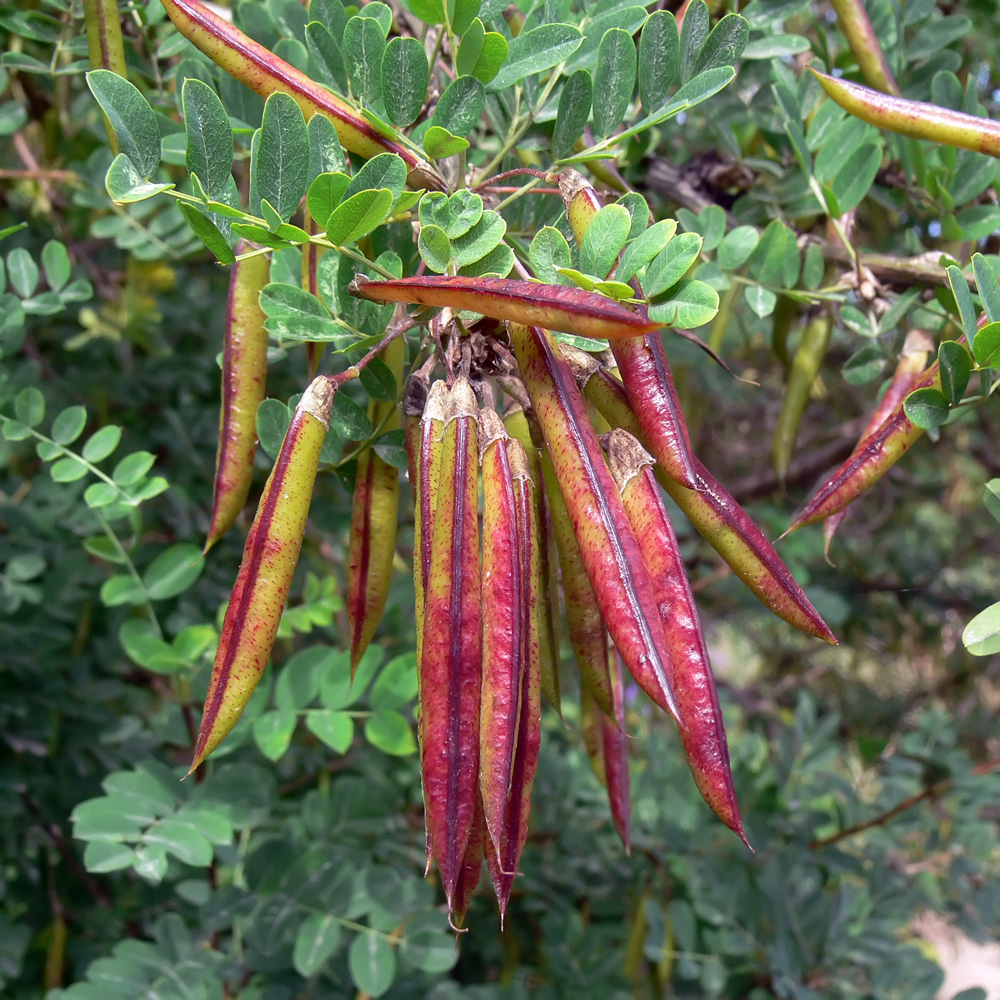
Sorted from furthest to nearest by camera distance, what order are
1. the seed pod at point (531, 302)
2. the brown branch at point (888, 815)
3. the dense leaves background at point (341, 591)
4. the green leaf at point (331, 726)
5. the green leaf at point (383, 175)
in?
1. the brown branch at point (888, 815)
2. the green leaf at point (331, 726)
3. the dense leaves background at point (341, 591)
4. the green leaf at point (383, 175)
5. the seed pod at point (531, 302)

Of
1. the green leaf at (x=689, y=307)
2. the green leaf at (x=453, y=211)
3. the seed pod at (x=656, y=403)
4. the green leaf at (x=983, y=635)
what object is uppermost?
the green leaf at (x=453, y=211)

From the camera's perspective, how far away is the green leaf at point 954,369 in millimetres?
689

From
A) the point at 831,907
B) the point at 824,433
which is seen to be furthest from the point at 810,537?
the point at 831,907

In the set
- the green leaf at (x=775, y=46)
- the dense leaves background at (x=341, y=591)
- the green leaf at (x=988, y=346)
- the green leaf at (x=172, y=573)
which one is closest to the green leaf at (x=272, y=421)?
the dense leaves background at (x=341, y=591)

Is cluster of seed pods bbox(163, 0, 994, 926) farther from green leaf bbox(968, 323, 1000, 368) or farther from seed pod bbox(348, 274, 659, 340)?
green leaf bbox(968, 323, 1000, 368)

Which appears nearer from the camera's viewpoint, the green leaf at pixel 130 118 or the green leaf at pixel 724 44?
the green leaf at pixel 130 118

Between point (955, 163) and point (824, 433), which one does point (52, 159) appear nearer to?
point (955, 163)

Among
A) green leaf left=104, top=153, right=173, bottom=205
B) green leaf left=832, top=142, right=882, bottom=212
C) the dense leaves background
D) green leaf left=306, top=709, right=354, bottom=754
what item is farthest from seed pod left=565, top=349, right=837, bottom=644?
green leaf left=306, top=709, right=354, bottom=754

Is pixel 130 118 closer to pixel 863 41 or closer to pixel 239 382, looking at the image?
pixel 239 382

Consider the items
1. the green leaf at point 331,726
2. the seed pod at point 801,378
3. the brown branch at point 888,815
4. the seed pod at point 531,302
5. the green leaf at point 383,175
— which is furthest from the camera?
the brown branch at point 888,815

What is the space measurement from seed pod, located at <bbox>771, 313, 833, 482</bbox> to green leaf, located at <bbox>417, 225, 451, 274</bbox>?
0.73 meters

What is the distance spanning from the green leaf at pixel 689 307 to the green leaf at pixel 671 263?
11 millimetres

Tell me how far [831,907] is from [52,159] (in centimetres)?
193

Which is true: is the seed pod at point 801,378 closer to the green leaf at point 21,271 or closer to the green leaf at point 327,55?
the green leaf at point 327,55
